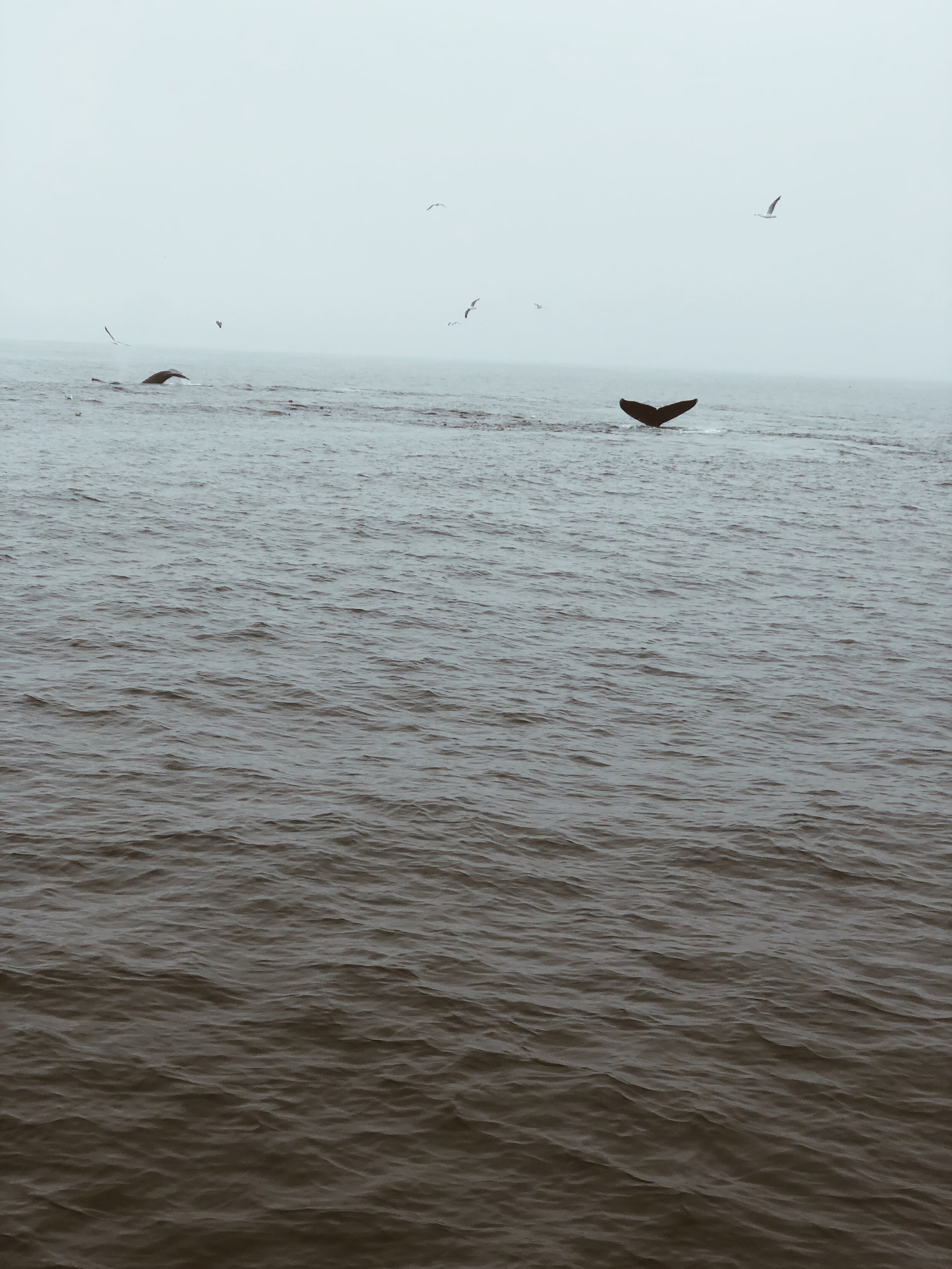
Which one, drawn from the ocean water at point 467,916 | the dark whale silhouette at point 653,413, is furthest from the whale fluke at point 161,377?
the ocean water at point 467,916

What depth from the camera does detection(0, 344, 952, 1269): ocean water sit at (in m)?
8.08

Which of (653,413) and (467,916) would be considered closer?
(467,916)

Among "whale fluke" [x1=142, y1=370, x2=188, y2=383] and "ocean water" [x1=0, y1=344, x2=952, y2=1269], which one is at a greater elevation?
"whale fluke" [x1=142, y1=370, x2=188, y2=383]

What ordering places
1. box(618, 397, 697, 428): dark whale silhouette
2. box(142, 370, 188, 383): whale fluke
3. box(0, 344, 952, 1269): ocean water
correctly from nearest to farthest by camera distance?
box(0, 344, 952, 1269): ocean water
box(618, 397, 697, 428): dark whale silhouette
box(142, 370, 188, 383): whale fluke

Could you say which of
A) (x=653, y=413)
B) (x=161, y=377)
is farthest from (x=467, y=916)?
(x=161, y=377)

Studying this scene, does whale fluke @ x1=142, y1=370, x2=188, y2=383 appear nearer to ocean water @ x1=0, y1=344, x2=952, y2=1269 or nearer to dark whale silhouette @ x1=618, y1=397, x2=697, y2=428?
dark whale silhouette @ x1=618, y1=397, x2=697, y2=428

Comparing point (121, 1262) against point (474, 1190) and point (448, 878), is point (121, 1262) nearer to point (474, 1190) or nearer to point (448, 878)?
point (474, 1190)

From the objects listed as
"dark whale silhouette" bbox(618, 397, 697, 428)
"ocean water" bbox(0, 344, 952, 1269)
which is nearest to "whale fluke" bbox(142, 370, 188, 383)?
"dark whale silhouette" bbox(618, 397, 697, 428)

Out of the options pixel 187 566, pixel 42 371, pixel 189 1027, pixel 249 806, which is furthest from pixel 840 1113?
pixel 42 371

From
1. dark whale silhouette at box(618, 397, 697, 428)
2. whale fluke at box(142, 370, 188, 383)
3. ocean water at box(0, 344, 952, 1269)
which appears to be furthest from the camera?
whale fluke at box(142, 370, 188, 383)

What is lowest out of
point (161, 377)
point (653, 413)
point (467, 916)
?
point (467, 916)

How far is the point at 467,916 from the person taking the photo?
12.1 m

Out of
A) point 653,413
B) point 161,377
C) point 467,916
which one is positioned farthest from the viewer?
point 161,377

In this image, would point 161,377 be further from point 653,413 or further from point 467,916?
point 467,916
